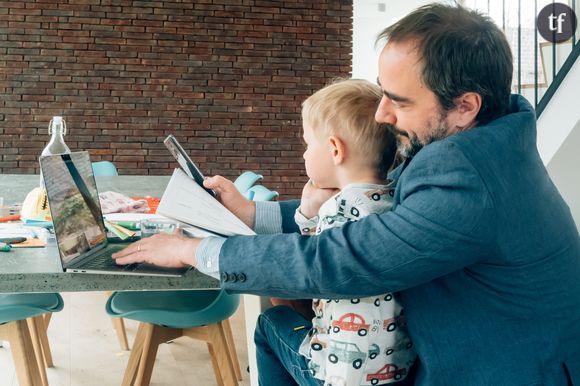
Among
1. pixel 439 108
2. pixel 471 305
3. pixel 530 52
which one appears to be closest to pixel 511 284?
pixel 471 305

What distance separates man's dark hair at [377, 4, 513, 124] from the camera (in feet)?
3.30

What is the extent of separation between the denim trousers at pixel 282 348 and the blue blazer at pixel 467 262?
0.27m

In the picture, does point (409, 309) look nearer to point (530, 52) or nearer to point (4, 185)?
point (4, 185)

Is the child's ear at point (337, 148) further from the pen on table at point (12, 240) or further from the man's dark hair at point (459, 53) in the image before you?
the pen on table at point (12, 240)

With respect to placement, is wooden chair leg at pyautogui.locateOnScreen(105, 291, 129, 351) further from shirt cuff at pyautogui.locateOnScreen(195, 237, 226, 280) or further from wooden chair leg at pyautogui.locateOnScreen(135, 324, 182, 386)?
shirt cuff at pyautogui.locateOnScreen(195, 237, 226, 280)

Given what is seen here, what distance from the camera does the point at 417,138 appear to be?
3.60ft

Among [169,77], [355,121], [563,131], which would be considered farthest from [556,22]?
[169,77]

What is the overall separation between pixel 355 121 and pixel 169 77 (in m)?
6.19

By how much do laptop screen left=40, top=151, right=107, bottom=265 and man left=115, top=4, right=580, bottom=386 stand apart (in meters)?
0.33

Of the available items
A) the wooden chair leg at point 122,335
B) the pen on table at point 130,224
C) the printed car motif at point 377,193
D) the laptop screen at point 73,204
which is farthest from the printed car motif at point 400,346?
the wooden chair leg at point 122,335

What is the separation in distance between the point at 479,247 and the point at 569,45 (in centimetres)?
374

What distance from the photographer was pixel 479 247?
95cm

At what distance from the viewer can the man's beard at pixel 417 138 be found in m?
1.07

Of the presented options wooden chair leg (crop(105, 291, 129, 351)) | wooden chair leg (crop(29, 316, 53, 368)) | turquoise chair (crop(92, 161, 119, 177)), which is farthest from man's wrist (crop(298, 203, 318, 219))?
turquoise chair (crop(92, 161, 119, 177))
